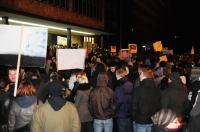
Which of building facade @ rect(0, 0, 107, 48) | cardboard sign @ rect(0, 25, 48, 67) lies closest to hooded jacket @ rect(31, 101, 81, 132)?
cardboard sign @ rect(0, 25, 48, 67)

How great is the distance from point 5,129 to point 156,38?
369 feet

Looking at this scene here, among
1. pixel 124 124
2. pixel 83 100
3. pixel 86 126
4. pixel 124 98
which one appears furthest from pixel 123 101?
pixel 86 126

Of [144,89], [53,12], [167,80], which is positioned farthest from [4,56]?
[53,12]

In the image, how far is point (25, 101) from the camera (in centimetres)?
686

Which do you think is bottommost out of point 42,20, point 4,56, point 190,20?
point 4,56

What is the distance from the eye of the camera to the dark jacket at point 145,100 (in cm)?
856

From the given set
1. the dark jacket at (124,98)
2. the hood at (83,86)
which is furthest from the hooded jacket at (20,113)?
the dark jacket at (124,98)

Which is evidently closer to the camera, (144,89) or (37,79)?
(144,89)

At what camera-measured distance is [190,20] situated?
93562 millimetres

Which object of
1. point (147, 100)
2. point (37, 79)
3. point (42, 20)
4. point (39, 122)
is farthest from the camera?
point (42, 20)

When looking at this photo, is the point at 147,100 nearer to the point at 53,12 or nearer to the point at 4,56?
the point at 4,56

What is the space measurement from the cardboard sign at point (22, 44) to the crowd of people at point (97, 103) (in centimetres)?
42

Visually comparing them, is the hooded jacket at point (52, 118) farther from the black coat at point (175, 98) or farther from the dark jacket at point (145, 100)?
the black coat at point (175, 98)

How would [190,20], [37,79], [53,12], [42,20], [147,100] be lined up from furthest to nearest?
[190,20], [53,12], [42,20], [37,79], [147,100]
